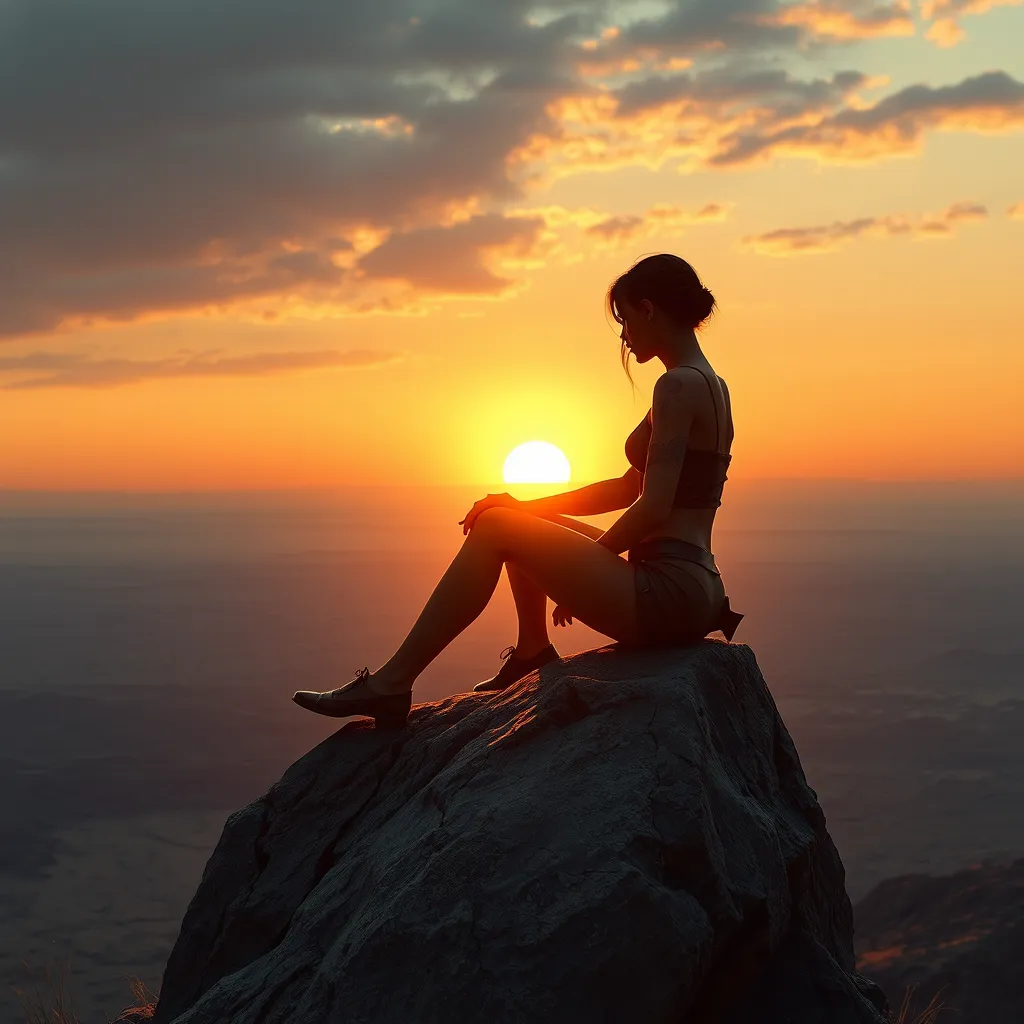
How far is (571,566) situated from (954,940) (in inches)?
1736

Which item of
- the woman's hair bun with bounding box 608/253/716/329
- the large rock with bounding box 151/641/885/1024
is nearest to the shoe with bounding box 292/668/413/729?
the large rock with bounding box 151/641/885/1024

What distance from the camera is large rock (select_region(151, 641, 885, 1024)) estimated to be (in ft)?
13.9

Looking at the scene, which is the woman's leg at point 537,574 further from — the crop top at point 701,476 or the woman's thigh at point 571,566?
the crop top at point 701,476

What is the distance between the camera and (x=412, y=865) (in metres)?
4.94

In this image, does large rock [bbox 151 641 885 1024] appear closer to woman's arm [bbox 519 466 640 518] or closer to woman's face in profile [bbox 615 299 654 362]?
woman's arm [bbox 519 466 640 518]

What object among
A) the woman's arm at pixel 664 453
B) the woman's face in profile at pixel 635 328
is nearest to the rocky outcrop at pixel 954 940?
the woman's arm at pixel 664 453

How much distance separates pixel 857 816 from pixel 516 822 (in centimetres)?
10650

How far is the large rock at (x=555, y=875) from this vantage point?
4242mm

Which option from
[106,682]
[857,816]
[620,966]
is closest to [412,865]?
[620,966]

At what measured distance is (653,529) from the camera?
5.83 metres

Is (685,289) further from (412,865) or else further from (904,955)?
(904,955)

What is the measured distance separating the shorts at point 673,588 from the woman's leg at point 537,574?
3.3 inches

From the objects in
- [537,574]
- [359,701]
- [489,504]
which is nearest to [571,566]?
[537,574]

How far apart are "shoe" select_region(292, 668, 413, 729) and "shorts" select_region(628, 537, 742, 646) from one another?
185 cm
